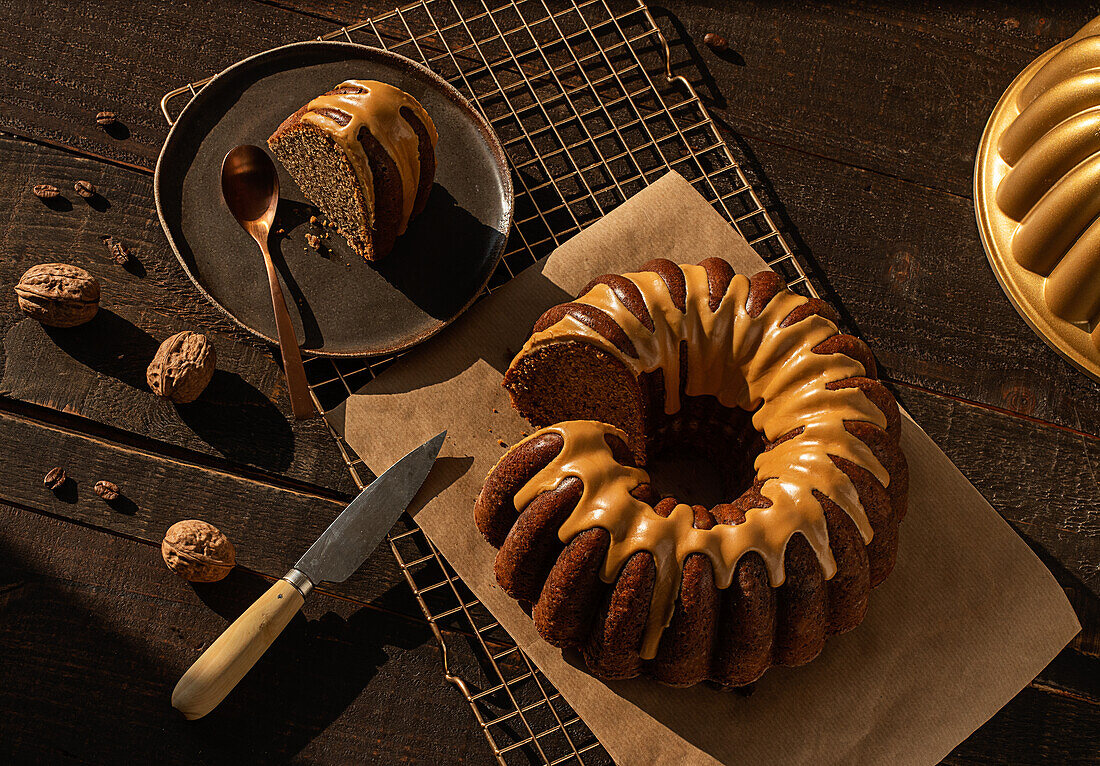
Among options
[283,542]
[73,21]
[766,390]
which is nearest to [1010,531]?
[766,390]

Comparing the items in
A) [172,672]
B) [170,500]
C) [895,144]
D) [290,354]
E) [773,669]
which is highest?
[895,144]

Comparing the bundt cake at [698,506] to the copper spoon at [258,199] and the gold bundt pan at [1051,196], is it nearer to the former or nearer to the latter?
the copper spoon at [258,199]

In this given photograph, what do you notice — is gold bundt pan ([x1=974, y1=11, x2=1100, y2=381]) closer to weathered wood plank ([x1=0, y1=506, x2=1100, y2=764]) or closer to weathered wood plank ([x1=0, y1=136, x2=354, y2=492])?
weathered wood plank ([x1=0, y1=506, x2=1100, y2=764])

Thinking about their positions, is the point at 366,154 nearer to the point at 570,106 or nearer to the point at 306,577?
the point at 570,106

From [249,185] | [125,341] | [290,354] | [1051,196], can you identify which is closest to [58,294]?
[125,341]

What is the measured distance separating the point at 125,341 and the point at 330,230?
0.76 meters

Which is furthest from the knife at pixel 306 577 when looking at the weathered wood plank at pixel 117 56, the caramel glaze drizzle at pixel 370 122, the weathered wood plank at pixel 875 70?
the weathered wood plank at pixel 875 70

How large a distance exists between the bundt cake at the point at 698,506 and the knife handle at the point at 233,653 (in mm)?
615

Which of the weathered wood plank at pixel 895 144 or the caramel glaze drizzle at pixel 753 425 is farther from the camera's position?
the weathered wood plank at pixel 895 144

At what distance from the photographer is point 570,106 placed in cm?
290

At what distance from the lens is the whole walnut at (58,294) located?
258cm

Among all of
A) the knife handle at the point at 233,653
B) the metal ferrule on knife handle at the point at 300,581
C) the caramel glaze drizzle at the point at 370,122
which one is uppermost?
the caramel glaze drizzle at the point at 370,122

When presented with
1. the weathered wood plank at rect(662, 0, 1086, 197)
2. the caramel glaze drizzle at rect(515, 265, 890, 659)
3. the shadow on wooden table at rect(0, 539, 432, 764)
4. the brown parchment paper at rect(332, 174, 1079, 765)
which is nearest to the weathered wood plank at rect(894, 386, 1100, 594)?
the brown parchment paper at rect(332, 174, 1079, 765)

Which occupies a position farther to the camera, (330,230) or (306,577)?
(330,230)
